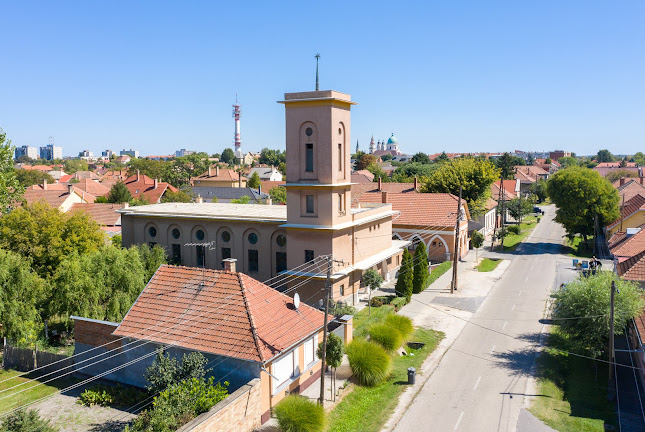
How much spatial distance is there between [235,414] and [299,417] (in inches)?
83.9

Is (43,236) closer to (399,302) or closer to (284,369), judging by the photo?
(284,369)

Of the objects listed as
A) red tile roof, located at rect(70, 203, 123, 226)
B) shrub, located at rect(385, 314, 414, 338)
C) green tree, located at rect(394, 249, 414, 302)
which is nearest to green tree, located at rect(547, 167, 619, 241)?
green tree, located at rect(394, 249, 414, 302)

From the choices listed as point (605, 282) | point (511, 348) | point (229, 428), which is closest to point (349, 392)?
point (229, 428)

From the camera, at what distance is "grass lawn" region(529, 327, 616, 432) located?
18828 millimetres

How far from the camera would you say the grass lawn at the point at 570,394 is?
18.8 metres

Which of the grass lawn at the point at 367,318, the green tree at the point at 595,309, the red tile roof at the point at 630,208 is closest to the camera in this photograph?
the green tree at the point at 595,309

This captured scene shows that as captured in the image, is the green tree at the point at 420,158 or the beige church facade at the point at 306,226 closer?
the beige church facade at the point at 306,226

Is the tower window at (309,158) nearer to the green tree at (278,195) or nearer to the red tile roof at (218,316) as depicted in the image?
the red tile roof at (218,316)

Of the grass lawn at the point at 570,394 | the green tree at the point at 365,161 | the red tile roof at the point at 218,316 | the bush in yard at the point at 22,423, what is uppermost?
the green tree at the point at 365,161

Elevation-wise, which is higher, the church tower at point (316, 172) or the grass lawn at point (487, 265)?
the church tower at point (316, 172)

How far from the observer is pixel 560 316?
24.1m

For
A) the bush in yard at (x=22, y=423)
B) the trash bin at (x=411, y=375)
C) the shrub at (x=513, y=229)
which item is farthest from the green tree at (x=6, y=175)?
the shrub at (x=513, y=229)

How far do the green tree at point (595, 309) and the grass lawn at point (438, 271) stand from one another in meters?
15.6

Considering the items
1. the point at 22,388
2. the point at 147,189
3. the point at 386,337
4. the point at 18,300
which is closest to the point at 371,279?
the point at 386,337
